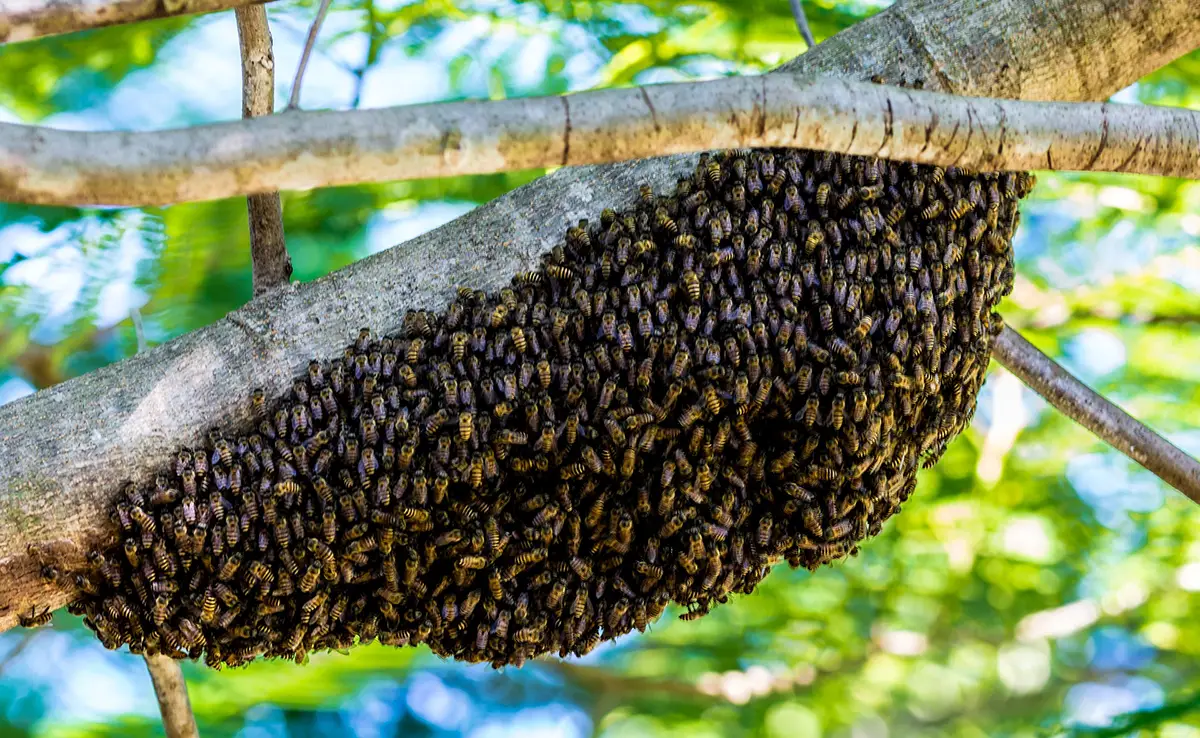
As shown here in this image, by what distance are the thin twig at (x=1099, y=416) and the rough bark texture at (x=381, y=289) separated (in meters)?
1.31

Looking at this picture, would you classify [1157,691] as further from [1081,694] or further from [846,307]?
[846,307]

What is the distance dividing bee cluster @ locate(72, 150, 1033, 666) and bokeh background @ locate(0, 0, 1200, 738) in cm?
376

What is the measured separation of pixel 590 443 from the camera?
3674mm

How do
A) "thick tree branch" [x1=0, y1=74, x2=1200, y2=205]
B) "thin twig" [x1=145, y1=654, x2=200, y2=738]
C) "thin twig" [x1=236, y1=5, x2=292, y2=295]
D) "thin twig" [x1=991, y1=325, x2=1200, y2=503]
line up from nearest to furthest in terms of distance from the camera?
"thick tree branch" [x1=0, y1=74, x2=1200, y2=205]
"thin twig" [x1=236, y1=5, x2=292, y2=295]
"thin twig" [x1=991, y1=325, x2=1200, y2=503]
"thin twig" [x1=145, y1=654, x2=200, y2=738]

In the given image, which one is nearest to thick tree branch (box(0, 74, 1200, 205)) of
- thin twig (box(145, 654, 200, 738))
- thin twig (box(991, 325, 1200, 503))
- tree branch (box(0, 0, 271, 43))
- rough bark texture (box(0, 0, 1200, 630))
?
tree branch (box(0, 0, 271, 43))

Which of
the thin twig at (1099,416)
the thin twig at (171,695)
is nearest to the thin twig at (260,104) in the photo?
the thin twig at (171,695)

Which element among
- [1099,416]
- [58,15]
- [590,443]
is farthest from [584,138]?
[1099,416]

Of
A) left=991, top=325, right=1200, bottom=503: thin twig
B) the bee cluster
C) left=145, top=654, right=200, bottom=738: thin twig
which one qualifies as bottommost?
left=145, top=654, right=200, bottom=738: thin twig

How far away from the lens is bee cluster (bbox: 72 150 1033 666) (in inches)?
141

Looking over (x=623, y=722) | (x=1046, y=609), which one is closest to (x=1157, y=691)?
(x=1046, y=609)

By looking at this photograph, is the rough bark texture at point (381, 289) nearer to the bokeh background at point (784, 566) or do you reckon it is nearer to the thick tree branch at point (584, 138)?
the thick tree branch at point (584, 138)

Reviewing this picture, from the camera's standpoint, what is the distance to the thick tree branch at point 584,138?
2303 mm

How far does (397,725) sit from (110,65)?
6.94 metres

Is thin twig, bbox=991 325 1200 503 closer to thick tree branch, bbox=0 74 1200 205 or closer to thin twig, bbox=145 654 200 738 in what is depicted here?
thick tree branch, bbox=0 74 1200 205
